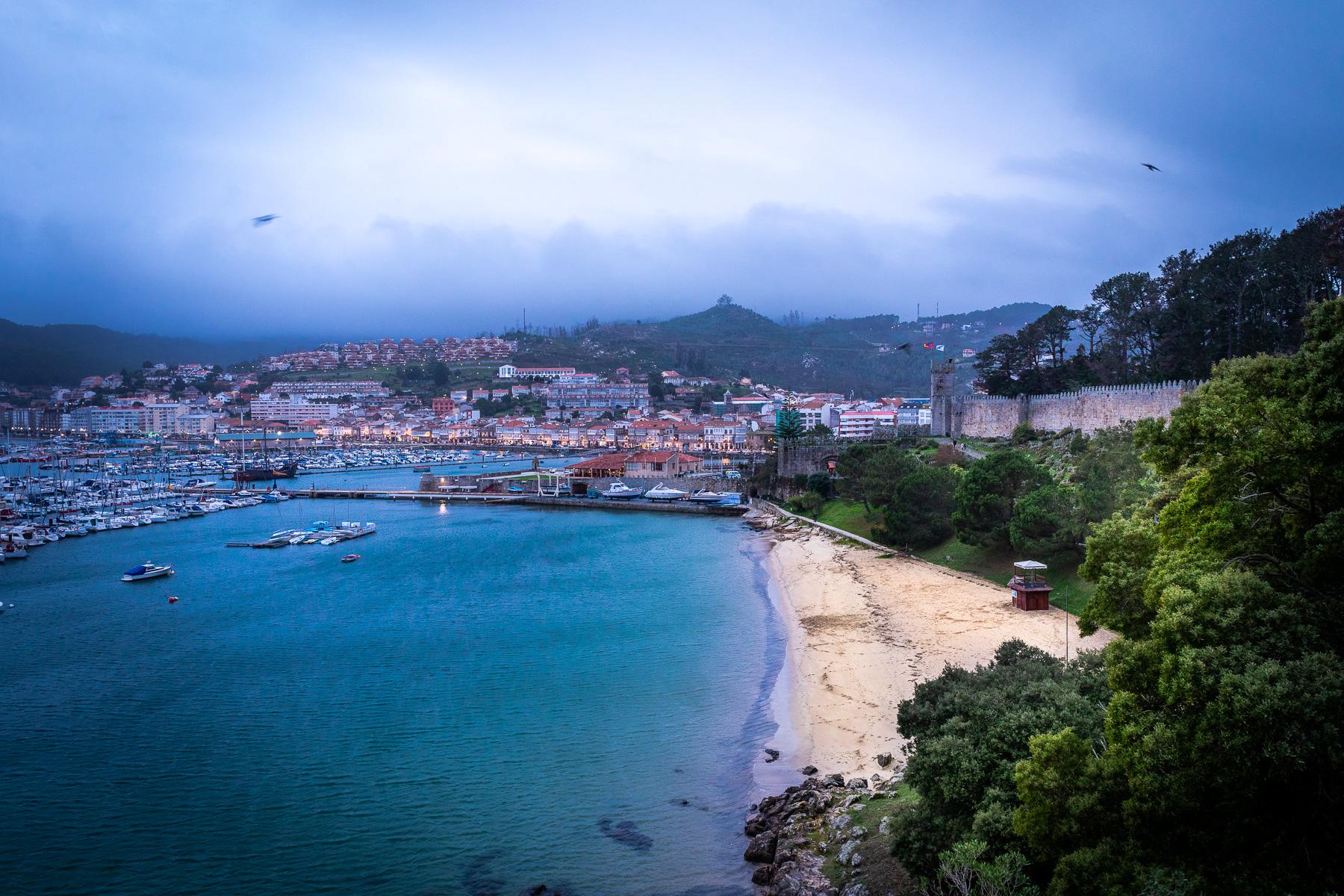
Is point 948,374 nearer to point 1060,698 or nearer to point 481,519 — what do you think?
point 481,519

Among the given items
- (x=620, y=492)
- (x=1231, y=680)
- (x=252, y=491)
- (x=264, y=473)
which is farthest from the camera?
(x=264, y=473)

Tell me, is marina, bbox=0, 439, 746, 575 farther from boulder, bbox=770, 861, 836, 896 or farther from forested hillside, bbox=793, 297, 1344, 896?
forested hillside, bbox=793, 297, 1344, 896

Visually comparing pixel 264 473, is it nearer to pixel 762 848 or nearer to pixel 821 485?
pixel 821 485

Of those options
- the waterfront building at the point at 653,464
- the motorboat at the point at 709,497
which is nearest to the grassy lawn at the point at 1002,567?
the motorboat at the point at 709,497

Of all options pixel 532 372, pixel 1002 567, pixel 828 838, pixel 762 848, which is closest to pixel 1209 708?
pixel 828 838

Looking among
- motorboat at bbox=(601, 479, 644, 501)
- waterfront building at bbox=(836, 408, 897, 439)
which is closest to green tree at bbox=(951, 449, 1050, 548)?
motorboat at bbox=(601, 479, 644, 501)

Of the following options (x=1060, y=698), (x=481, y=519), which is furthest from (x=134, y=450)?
(x=1060, y=698)

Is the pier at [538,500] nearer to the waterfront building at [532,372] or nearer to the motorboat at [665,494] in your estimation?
the motorboat at [665,494]
